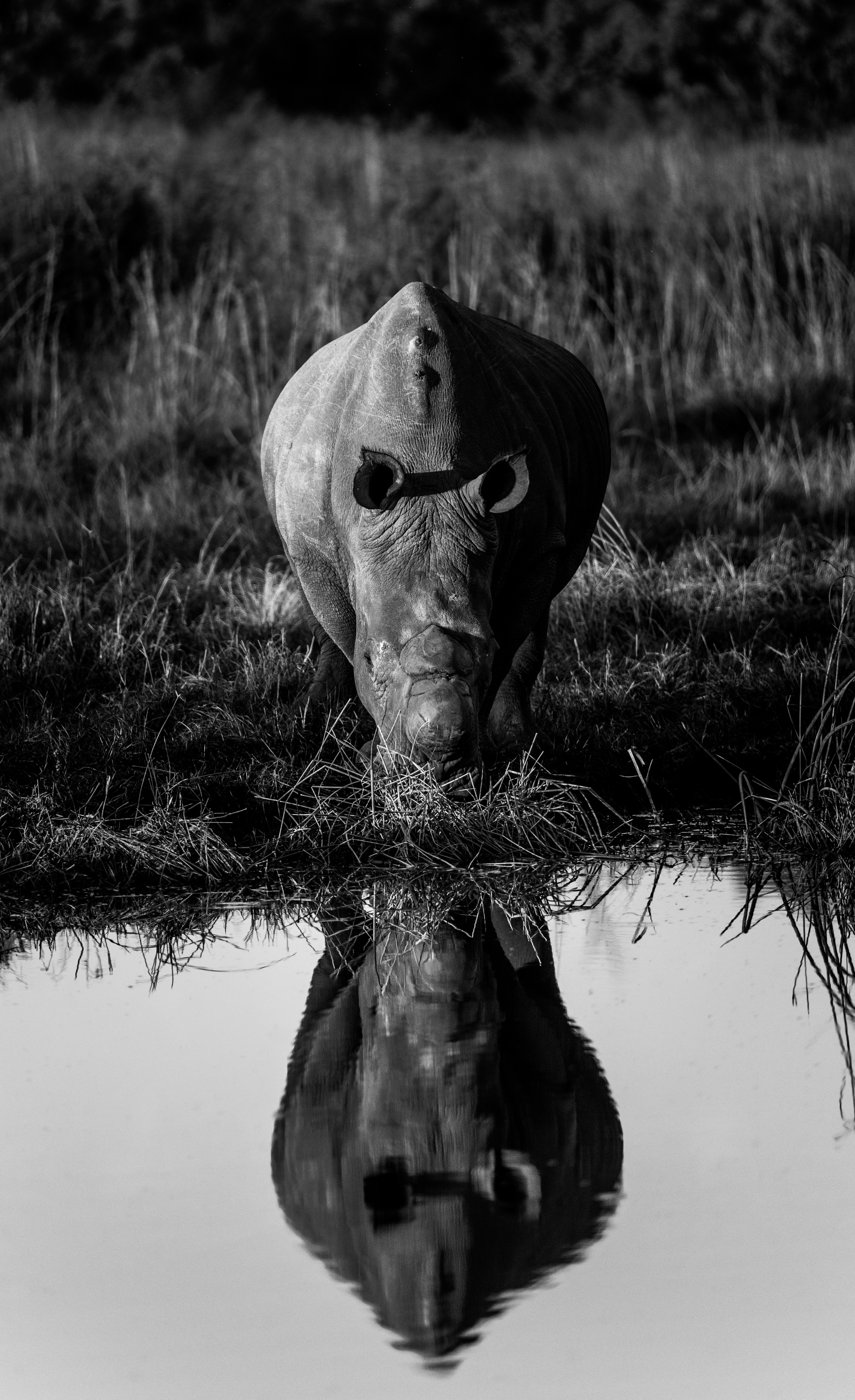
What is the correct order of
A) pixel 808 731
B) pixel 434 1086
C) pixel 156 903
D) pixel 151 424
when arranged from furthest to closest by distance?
pixel 151 424, pixel 808 731, pixel 156 903, pixel 434 1086

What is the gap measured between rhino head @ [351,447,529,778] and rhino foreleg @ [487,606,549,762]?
47 centimetres

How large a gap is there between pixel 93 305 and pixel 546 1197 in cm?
983

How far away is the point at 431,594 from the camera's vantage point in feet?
16.7

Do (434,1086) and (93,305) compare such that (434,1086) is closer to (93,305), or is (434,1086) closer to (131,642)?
(131,642)

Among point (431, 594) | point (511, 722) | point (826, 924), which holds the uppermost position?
point (431, 594)

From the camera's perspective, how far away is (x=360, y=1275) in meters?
2.93

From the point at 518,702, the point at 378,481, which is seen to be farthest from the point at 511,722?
the point at 378,481

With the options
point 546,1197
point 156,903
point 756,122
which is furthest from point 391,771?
point 756,122

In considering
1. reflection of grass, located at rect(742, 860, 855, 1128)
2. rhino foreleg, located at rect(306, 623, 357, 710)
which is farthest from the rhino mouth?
rhino foreleg, located at rect(306, 623, 357, 710)

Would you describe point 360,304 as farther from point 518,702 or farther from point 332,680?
point 518,702

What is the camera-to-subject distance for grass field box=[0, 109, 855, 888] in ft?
17.3

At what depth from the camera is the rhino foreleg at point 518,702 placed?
224 inches

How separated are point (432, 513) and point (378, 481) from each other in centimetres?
18

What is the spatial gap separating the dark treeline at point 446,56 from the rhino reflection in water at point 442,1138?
67.3 feet
